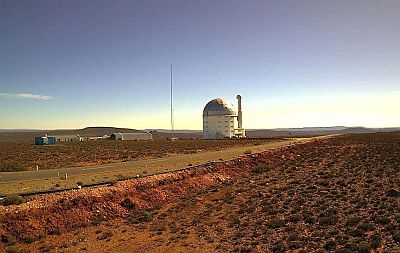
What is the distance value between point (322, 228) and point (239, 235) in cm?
352

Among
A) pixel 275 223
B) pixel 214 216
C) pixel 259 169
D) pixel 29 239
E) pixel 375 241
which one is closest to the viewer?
pixel 375 241

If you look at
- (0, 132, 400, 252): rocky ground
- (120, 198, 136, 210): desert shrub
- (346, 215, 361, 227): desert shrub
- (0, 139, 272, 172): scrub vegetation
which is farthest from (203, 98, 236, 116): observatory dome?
(346, 215, 361, 227): desert shrub

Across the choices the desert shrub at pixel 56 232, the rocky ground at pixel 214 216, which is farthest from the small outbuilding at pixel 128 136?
the desert shrub at pixel 56 232

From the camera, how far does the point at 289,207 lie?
18.7m

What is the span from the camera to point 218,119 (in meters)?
101

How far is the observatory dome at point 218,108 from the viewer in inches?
3949

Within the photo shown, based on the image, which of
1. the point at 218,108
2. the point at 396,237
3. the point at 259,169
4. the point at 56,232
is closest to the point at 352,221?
the point at 396,237

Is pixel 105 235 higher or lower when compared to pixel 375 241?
lower

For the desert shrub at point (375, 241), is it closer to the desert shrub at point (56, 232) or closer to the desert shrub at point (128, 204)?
the desert shrub at point (128, 204)

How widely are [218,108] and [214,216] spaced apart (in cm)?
8285

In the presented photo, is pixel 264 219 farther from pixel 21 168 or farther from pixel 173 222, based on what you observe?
pixel 21 168

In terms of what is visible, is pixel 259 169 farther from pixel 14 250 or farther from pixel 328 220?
pixel 14 250

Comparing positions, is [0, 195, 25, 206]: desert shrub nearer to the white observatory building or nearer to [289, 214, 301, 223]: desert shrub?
[289, 214, 301, 223]: desert shrub

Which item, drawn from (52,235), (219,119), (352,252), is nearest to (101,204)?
(52,235)
